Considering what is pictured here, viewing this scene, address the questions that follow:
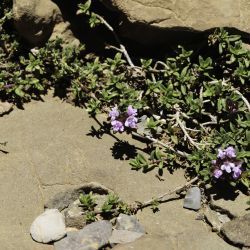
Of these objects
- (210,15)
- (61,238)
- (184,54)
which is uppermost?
(210,15)

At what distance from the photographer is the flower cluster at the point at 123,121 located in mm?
4434

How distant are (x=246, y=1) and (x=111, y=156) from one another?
5.19 feet

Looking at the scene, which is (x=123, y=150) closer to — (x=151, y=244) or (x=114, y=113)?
(x=114, y=113)

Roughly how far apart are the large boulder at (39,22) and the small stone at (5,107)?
1.93 ft

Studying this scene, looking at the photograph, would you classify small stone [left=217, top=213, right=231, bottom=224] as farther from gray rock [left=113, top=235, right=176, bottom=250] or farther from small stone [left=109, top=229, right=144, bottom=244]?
small stone [left=109, top=229, right=144, bottom=244]

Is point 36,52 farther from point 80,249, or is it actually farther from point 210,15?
point 80,249

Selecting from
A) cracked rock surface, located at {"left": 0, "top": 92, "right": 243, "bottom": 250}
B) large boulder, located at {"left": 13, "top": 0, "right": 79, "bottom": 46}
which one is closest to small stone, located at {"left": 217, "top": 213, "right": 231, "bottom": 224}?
cracked rock surface, located at {"left": 0, "top": 92, "right": 243, "bottom": 250}

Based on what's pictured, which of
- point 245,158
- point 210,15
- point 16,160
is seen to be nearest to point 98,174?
point 16,160

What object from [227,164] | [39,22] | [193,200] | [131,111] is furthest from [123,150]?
[39,22]

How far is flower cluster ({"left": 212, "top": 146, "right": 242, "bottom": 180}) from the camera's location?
4.11 meters

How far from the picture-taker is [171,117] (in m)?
4.64

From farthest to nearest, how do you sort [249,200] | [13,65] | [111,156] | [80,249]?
[13,65] < [111,156] < [249,200] < [80,249]

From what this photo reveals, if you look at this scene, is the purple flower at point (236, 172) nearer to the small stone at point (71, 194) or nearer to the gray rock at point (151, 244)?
the gray rock at point (151, 244)

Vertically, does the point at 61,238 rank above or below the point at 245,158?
below
